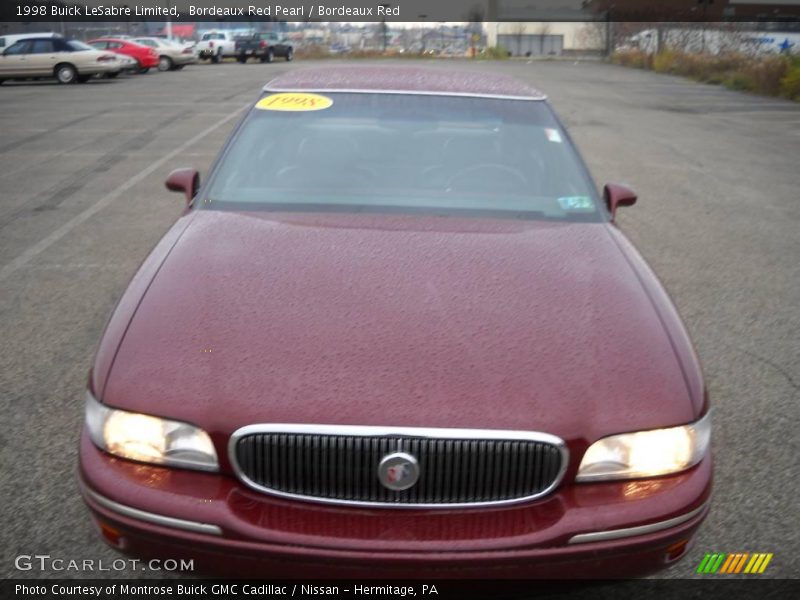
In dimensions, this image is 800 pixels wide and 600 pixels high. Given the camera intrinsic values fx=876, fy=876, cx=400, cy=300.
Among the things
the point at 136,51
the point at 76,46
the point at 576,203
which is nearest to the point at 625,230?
the point at 576,203

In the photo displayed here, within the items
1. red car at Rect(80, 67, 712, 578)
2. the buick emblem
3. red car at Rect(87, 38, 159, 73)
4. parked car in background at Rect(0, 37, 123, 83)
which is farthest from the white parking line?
red car at Rect(87, 38, 159, 73)

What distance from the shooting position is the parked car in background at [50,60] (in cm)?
2759

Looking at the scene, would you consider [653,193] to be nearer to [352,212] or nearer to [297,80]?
[297,80]

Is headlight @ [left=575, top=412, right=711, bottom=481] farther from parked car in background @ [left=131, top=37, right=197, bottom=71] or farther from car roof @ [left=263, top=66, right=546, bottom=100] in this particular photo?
parked car in background @ [left=131, top=37, right=197, bottom=71]

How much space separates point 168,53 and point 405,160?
35692 mm

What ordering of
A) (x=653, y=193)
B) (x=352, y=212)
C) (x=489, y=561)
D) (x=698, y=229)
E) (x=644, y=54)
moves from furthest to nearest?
1. (x=644, y=54)
2. (x=653, y=193)
3. (x=698, y=229)
4. (x=352, y=212)
5. (x=489, y=561)

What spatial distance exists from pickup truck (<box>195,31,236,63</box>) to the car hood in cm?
4729

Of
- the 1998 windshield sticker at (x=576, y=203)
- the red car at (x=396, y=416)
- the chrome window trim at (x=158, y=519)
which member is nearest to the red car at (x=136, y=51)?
the 1998 windshield sticker at (x=576, y=203)

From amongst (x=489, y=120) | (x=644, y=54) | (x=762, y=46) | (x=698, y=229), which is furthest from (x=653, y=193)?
(x=644, y=54)

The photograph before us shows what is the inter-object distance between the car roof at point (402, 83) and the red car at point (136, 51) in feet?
101

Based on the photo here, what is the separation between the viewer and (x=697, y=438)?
7.97 ft

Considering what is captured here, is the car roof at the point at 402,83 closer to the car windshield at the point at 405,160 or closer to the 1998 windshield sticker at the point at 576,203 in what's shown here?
the car windshield at the point at 405,160

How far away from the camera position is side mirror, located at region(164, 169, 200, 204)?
4.03 metres

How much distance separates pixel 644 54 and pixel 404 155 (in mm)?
47052
